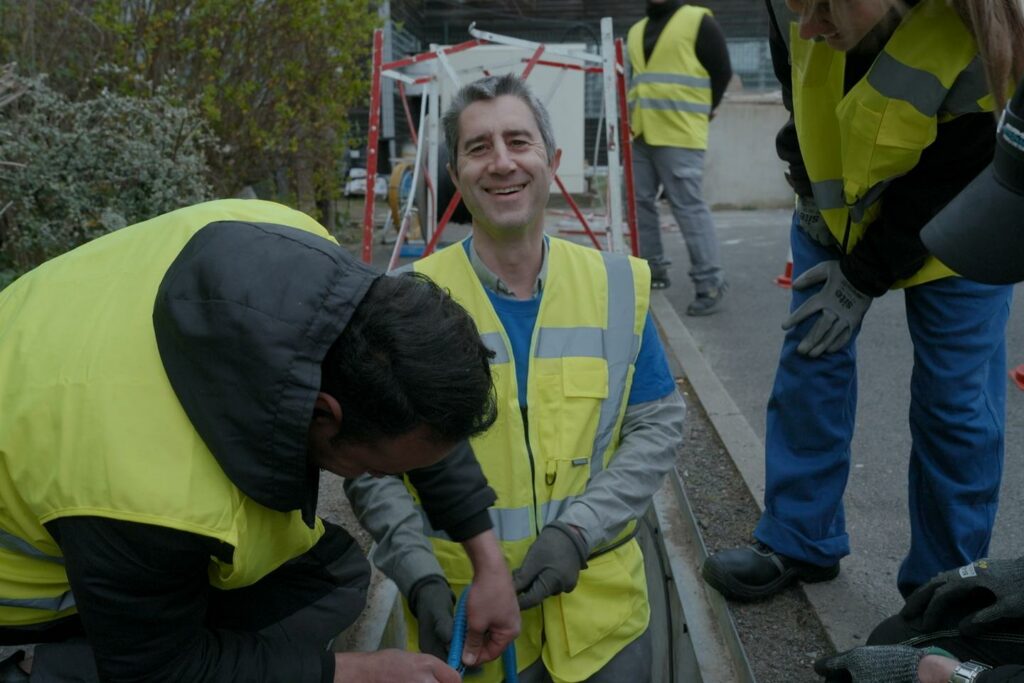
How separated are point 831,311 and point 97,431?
1975 mm

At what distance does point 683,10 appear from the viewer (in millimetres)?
6980

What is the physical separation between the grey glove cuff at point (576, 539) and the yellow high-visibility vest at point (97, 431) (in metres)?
0.71

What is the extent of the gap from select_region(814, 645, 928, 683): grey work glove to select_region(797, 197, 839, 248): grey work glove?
3.98ft

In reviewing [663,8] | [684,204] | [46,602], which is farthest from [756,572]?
[663,8]

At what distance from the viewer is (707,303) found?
6.79m

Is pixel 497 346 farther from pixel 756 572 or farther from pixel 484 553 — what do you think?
pixel 756 572

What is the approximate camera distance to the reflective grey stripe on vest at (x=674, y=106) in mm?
6770

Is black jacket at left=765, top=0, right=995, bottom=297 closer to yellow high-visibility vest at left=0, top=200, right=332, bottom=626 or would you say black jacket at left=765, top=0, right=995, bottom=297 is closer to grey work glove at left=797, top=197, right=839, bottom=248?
grey work glove at left=797, top=197, right=839, bottom=248

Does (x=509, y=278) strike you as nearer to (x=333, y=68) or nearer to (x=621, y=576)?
(x=621, y=576)

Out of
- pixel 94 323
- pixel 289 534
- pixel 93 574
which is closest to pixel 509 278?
pixel 289 534

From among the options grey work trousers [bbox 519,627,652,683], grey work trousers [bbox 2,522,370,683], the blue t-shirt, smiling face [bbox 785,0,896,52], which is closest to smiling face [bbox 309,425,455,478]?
grey work trousers [bbox 2,522,370,683]

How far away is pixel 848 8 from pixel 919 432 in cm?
114

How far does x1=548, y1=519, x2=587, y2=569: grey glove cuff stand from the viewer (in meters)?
2.20

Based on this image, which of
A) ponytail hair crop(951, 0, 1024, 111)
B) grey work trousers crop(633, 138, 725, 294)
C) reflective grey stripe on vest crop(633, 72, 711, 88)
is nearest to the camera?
ponytail hair crop(951, 0, 1024, 111)
